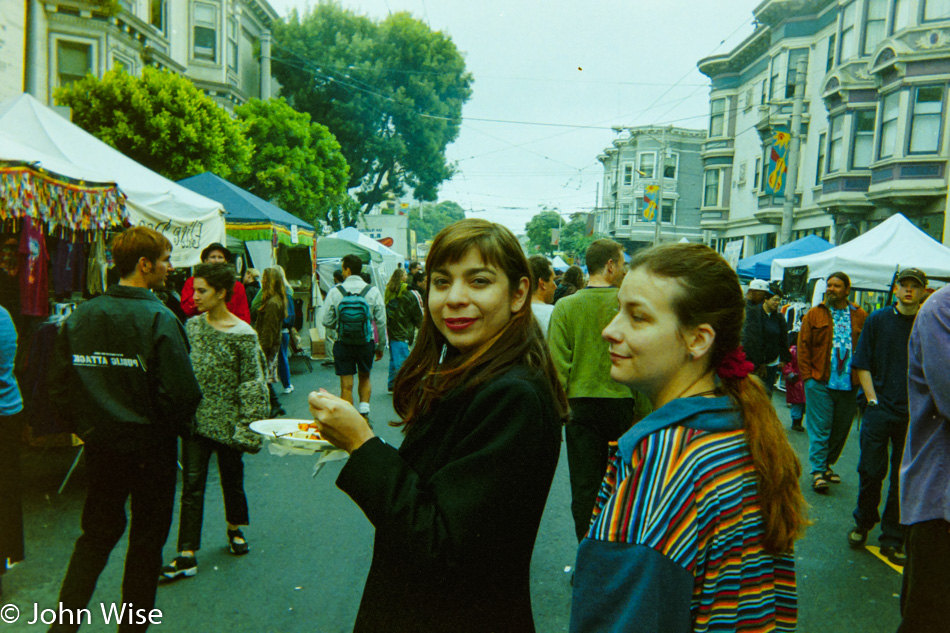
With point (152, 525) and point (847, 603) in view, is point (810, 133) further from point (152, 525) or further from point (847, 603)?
point (152, 525)

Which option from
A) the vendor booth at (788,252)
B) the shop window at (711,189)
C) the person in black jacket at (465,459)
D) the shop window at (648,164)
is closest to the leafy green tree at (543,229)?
the shop window at (648,164)

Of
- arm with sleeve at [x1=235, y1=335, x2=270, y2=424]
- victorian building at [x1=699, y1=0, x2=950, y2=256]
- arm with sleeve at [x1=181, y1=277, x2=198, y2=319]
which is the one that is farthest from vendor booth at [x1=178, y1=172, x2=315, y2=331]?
victorian building at [x1=699, y1=0, x2=950, y2=256]

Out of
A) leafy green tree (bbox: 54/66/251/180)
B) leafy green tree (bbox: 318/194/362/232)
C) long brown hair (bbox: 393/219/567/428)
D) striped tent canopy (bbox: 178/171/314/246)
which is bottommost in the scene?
long brown hair (bbox: 393/219/567/428)

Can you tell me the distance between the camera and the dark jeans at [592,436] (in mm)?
4477

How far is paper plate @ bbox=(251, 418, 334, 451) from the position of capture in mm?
2031

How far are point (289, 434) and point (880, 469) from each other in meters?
4.61

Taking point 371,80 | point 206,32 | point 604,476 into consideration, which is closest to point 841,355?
point 604,476

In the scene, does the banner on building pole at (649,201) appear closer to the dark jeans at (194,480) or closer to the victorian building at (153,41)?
the victorian building at (153,41)

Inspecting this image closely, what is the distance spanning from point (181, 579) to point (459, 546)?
3.58 meters

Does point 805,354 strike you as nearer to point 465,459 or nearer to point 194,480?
point 194,480

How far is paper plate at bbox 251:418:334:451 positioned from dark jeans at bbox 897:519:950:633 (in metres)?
2.48

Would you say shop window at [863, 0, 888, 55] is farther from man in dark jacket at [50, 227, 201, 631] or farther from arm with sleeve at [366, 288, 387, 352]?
man in dark jacket at [50, 227, 201, 631]

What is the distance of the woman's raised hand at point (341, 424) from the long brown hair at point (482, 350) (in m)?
0.18

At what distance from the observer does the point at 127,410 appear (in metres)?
3.43
